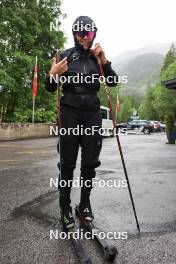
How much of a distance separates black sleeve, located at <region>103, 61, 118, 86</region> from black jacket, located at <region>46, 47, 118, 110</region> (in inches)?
1.0

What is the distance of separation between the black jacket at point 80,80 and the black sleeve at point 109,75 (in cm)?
3

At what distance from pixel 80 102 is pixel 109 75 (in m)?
0.51

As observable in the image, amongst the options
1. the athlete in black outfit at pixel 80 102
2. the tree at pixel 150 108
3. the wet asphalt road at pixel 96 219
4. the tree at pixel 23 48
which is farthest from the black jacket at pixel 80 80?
the tree at pixel 150 108

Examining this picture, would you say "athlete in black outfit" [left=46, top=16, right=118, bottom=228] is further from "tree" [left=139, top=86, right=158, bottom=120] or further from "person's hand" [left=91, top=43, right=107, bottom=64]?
"tree" [left=139, top=86, right=158, bottom=120]

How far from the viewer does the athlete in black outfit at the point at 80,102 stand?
3717mm

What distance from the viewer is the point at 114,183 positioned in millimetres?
6527

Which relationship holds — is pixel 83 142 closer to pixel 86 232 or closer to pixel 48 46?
pixel 86 232

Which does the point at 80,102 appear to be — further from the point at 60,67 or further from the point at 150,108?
the point at 150,108

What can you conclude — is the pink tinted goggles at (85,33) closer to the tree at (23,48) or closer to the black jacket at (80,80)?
the black jacket at (80,80)

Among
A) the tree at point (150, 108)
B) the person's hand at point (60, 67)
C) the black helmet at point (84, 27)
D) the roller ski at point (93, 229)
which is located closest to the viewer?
the roller ski at point (93, 229)

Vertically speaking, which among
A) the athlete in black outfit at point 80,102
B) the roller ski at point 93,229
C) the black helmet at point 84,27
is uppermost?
the black helmet at point 84,27

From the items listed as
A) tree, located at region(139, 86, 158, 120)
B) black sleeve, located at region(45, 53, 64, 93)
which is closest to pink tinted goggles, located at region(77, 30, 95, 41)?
black sleeve, located at region(45, 53, 64, 93)

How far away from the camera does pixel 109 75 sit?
396 centimetres

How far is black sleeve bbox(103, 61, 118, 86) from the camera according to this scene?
3.91m
